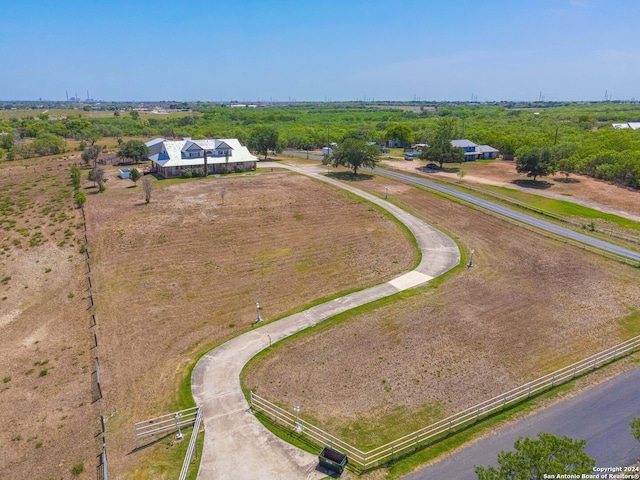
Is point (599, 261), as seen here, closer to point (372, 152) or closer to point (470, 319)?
point (470, 319)

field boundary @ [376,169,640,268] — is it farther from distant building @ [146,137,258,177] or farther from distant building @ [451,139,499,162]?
distant building @ [146,137,258,177]

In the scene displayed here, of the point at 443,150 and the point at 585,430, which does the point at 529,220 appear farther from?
the point at 443,150

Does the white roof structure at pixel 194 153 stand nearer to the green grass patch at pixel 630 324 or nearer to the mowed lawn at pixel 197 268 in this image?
the mowed lawn at pixel 197 268

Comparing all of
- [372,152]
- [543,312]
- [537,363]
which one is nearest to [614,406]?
[537,363]

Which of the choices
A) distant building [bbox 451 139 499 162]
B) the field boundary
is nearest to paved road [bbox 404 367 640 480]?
the field boundary

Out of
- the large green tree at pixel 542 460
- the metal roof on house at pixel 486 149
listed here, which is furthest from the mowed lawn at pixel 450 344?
the metal roof on house at pixel 486 149
